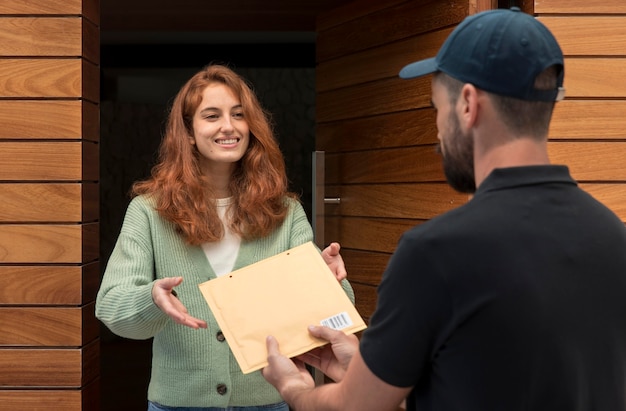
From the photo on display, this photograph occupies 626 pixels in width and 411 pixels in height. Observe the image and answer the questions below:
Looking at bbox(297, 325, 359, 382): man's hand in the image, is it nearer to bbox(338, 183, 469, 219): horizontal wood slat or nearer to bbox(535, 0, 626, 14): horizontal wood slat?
bbox(338, 183, 469, 219): horizontal wood slat

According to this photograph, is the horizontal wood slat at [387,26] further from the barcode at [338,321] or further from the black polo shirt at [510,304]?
the black polo shirt at [510,304]

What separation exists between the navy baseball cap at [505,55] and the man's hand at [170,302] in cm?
97

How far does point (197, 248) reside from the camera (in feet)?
7.96

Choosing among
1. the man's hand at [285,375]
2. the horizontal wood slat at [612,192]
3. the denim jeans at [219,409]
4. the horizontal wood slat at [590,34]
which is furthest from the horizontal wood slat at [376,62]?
the man's hand at [285,375]

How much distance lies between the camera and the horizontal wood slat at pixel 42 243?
3170 millimetres

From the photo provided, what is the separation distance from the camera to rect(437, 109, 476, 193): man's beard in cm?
133

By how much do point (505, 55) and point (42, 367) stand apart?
241 centimetres

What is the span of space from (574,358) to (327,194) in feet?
10.2

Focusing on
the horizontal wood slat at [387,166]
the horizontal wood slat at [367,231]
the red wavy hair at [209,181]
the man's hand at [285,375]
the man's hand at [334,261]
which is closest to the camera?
the man's hand at [285,375]

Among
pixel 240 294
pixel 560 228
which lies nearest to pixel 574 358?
pixel 560 228

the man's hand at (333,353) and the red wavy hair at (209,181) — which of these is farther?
the red wavy hair at (209,181)

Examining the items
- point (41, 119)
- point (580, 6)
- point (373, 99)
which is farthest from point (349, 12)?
→ point (41, 119)

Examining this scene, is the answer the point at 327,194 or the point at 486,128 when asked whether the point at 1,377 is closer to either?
the point at 327,194

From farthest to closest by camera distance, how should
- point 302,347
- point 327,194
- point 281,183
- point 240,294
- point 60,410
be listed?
point 327,194 < point 60,410 < point 281,183 < point 240,294 < point 302,347
